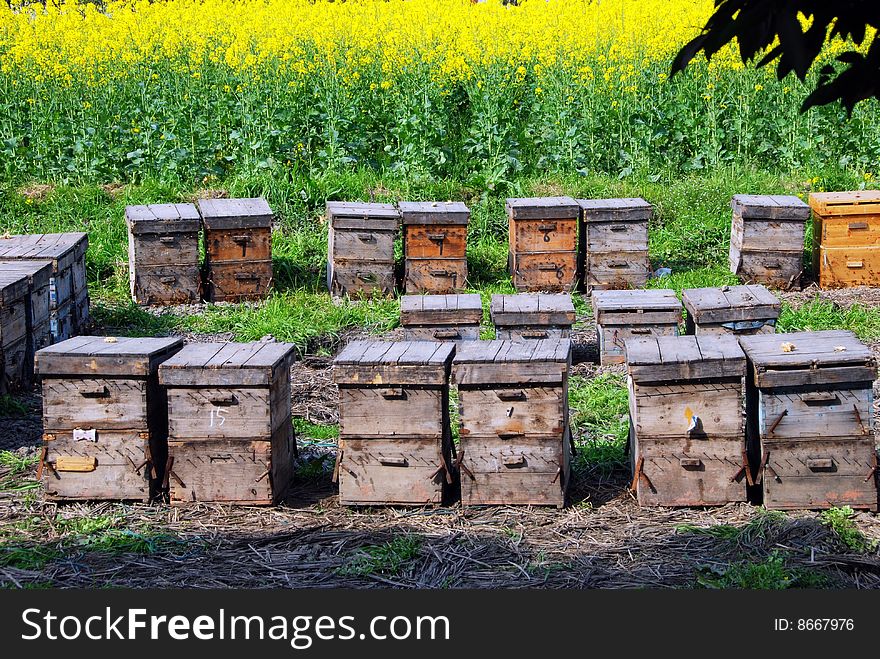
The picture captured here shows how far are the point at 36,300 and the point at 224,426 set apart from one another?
10.6ft

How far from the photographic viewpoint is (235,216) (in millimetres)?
9914

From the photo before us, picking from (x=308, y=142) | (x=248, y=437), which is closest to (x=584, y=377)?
(x=248, y=437)

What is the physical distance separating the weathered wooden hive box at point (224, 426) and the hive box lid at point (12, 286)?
2413 millimetres

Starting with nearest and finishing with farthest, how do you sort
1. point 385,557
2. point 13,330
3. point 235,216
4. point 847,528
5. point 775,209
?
point 385,557
point 847,528
point 13,330
point 235,216
point 775,209

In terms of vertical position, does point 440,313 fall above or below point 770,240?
below

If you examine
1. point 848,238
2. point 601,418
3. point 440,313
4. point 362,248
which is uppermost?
point 848,238

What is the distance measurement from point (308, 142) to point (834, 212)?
593 cm

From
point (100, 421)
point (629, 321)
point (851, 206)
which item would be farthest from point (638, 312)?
point (100, 421)

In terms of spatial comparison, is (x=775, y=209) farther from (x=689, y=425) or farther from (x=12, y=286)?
(x=12, y=286)

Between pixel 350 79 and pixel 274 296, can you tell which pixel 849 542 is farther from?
pixel 350 79

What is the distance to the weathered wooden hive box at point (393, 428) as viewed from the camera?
18.9 ft

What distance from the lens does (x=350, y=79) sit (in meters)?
13.7

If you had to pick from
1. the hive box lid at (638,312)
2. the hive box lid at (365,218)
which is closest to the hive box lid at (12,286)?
the hive box lid at (365,218)

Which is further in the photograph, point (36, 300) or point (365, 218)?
point (365, 218)
